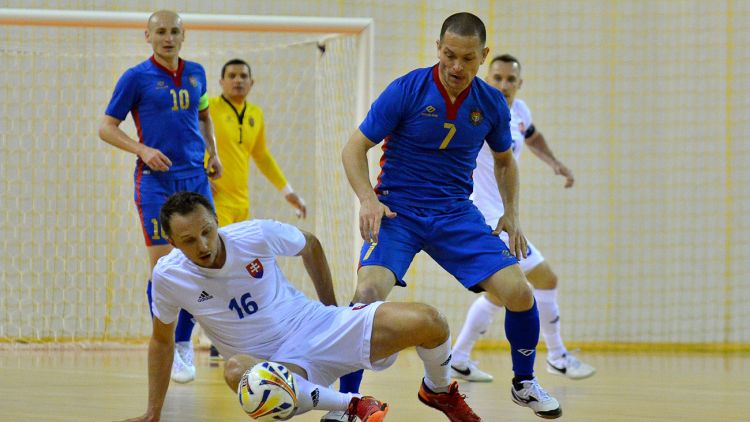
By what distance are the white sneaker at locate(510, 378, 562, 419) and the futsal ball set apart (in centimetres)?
113

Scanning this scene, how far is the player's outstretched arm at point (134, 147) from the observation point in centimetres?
528

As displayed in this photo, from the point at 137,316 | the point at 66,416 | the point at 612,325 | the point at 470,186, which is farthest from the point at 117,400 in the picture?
the point at 612,325

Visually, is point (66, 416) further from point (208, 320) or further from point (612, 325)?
point (612, 325)

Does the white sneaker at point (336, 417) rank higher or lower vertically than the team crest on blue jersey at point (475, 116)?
lower

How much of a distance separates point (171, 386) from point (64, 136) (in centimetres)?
372

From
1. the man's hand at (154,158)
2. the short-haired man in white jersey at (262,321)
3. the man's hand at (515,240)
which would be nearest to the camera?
the short-haired man in white jersey at (262,321)

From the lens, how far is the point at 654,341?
351 inches

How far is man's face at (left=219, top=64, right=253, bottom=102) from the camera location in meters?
Answer: 7.12

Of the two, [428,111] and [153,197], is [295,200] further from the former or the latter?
[428,111]

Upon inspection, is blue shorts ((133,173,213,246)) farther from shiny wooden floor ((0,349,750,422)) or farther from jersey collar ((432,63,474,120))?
jersey collar ((432,63,474,120))

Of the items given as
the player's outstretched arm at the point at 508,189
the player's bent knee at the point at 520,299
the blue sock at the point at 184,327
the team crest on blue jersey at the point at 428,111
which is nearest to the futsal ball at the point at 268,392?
the player's bent knee at the point at 520,299

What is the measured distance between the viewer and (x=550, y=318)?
20.4ft

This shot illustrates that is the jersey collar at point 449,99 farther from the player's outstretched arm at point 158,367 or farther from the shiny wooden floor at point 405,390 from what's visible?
the player's outstretched arm at point 158,367

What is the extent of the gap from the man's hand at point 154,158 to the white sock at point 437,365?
205 cm
